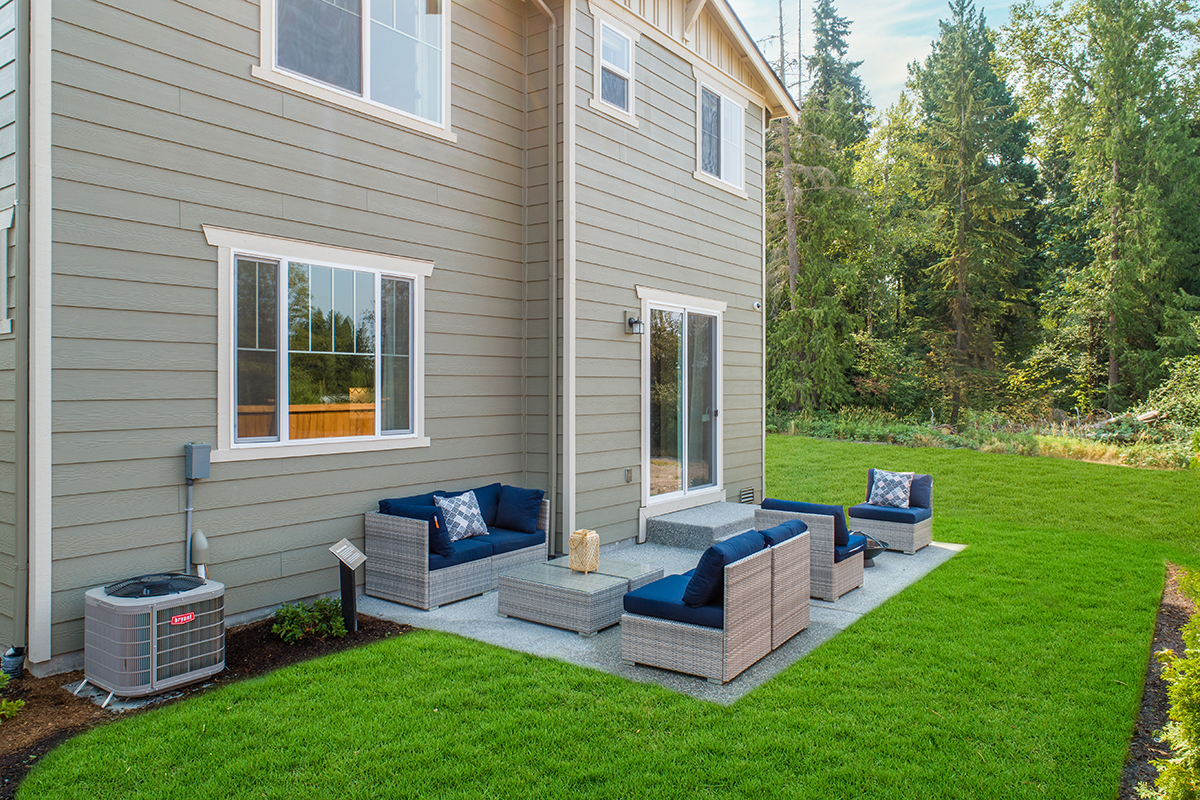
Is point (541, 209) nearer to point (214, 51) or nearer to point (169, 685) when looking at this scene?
point (214, 51)

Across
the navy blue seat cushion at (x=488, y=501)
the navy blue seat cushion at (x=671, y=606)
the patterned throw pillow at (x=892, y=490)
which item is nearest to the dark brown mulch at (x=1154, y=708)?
the navy blue seat cushion at (x=671, y=606)

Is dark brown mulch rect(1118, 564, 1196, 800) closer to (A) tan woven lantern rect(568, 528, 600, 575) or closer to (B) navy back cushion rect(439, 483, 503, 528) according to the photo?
(A) tan woven lantern rect(568, 528, 600, 575)

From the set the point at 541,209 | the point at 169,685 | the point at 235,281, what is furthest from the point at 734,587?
the point at 541,209

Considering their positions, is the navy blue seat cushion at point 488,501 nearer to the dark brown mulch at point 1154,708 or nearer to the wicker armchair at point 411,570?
the wicker armchair at point 411,570

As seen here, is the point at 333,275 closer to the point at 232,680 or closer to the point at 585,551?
the point at 585,551

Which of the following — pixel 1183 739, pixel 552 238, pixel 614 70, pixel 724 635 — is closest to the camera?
pixel 1183 739

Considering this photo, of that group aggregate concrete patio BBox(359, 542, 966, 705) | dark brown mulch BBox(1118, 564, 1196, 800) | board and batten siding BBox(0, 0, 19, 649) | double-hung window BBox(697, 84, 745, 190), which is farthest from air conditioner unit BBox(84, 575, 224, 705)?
double-hung window BBox(697, 84, 745, 190)

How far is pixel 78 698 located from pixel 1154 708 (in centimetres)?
569

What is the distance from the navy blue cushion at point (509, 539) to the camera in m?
6.11

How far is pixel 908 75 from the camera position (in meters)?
25.5

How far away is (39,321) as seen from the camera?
13.5ft

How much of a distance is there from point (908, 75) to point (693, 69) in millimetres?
20494

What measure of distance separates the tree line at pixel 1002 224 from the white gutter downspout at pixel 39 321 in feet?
57.9

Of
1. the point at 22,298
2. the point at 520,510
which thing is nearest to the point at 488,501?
the point at 520,510
